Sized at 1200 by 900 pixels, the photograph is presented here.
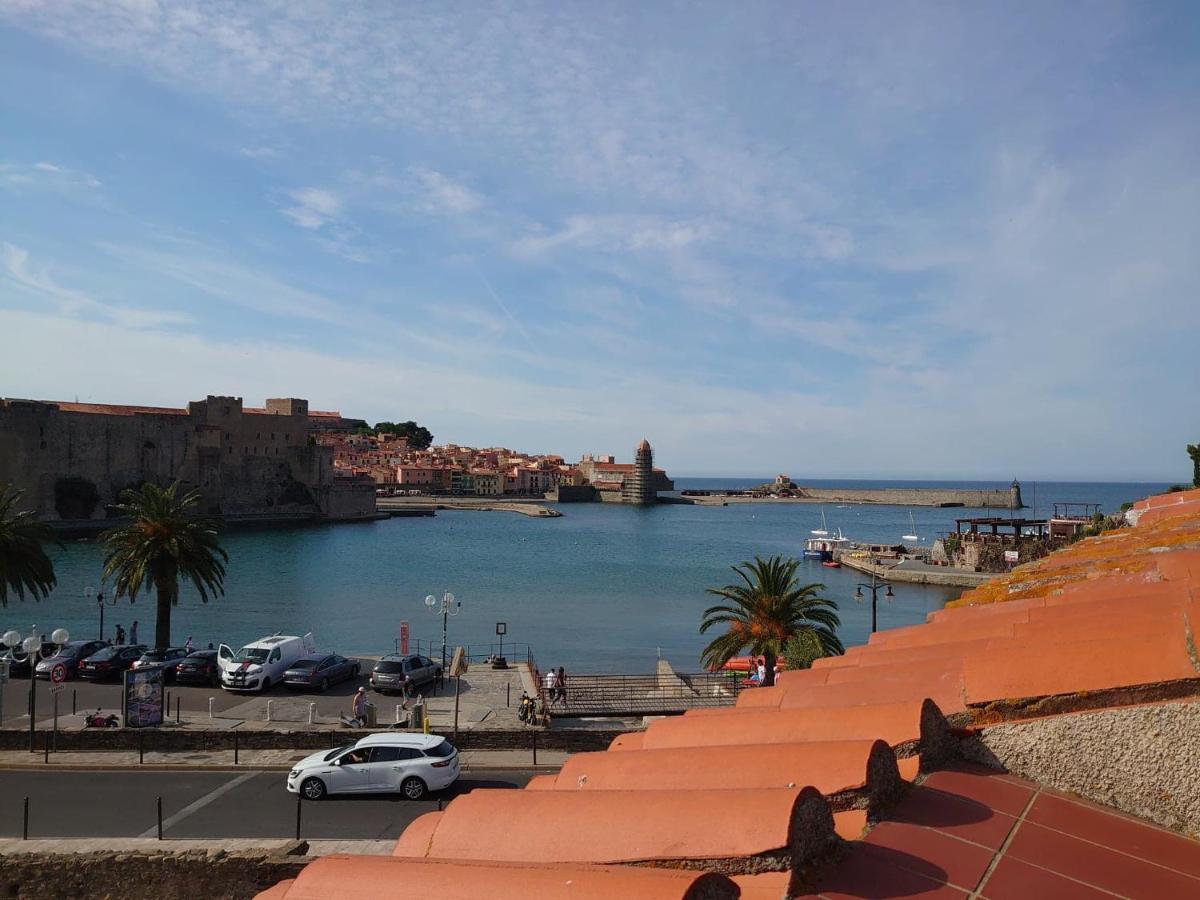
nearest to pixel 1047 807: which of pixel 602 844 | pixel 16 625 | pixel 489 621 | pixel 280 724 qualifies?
pixel 602 844

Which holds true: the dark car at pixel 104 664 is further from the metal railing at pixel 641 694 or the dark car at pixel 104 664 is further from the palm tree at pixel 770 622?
the palm tree at pixel 770 622

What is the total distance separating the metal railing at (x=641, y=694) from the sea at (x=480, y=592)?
25.9 ft

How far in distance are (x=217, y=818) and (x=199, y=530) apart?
706 inches

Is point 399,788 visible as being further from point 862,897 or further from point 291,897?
point 862,897

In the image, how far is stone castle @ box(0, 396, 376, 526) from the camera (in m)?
87.3

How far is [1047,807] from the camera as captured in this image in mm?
3371

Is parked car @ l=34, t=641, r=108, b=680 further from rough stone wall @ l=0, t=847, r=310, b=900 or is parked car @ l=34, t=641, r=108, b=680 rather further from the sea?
rough stone wall @ l=0, t=847, r=310, b=900

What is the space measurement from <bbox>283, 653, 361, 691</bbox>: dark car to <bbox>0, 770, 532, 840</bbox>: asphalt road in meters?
7.97

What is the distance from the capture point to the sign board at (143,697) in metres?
16.1

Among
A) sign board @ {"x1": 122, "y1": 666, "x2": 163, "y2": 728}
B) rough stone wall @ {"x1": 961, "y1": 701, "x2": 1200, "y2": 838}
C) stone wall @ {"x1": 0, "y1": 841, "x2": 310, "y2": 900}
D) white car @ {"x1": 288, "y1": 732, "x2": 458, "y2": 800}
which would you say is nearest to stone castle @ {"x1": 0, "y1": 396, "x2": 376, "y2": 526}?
sign board @ {"x1": 122, "y1": 666, "x2": 163, "y2": 728}

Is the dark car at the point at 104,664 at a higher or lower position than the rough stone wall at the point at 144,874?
lower

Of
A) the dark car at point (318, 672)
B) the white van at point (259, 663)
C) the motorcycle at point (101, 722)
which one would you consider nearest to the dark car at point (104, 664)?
the white van at point (259, 663)

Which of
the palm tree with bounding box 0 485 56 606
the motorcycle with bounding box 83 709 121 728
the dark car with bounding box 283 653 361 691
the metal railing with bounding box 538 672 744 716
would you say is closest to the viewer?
the motorcycle with bounding box 83 709 121 728

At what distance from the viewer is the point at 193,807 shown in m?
12.2
